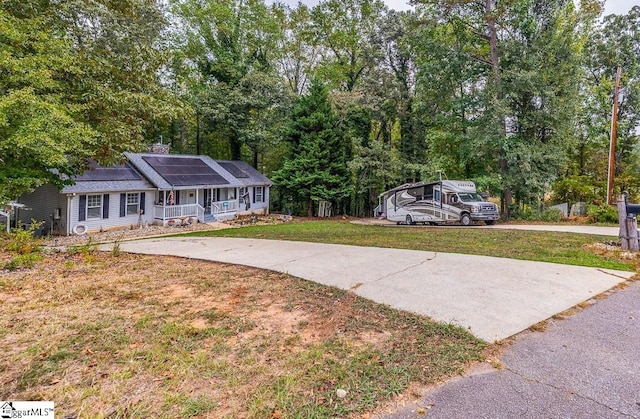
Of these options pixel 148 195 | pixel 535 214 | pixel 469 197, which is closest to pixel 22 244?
pixel 148 195

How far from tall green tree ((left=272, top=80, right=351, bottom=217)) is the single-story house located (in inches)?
123

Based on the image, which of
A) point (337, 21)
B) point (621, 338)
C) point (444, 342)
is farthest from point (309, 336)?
point (337, 21)

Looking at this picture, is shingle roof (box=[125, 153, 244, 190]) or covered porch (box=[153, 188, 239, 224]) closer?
shingle roof (box=[125, 153, 244, 190])

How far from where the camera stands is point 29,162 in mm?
8961

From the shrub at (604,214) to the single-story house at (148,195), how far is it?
18517 millimetres

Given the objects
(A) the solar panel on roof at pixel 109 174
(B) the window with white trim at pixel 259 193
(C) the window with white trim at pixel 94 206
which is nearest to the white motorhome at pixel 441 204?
(B) the window with white trim at pixel 259 193

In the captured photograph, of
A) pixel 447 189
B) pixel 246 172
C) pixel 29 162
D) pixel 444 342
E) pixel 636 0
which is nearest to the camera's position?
pixel 444 342

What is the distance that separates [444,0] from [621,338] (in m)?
18.1

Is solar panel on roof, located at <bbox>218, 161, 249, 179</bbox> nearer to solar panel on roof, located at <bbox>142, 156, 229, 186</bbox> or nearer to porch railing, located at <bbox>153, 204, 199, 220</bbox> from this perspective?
solar panel on roof, located at <bbox>142, 156, 229, 186</bbox>

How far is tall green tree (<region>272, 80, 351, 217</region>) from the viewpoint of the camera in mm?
21375

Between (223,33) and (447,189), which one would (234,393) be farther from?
(223,33)

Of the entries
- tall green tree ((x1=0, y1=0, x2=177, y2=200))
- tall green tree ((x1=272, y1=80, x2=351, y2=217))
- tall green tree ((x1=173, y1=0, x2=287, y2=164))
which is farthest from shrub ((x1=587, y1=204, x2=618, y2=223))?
tall green tree ((x1=173, y1=0, x2=287, y2=164))

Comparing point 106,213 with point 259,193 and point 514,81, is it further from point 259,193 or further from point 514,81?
point 514,81

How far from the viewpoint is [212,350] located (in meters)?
2.99
